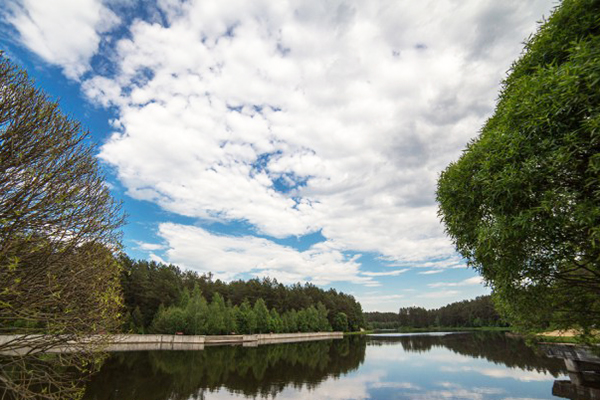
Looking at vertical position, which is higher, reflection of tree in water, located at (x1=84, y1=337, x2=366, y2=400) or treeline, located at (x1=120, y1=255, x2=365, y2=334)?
treeline, located at (x1=120, y1=255, x2=365, y2=334)

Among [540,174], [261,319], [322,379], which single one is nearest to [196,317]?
[261,319]

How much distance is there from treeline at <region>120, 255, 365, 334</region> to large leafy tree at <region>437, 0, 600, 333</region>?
147 ft

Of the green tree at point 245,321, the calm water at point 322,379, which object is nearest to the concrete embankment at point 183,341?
the green tree at point 245,321

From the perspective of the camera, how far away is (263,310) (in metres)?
86.6

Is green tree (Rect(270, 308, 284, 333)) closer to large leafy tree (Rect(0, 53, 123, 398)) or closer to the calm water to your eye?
the calm water

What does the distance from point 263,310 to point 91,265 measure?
266ft

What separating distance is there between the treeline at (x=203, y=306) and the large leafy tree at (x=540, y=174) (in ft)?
147

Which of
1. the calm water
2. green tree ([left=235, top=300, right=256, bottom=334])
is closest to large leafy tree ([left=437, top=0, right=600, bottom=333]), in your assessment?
the calm water

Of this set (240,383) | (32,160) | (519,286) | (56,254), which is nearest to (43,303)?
(56,254)

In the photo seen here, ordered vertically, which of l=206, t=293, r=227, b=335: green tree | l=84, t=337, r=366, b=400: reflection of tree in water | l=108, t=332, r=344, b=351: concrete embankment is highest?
l=206, t=293, r=227, b=335: green tree

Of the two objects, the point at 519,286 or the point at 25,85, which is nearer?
the point at 25,85

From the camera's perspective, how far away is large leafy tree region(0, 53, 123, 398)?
331 inches

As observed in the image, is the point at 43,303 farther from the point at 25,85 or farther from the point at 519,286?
the point at 519,286

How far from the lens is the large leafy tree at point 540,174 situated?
24.1 ft
